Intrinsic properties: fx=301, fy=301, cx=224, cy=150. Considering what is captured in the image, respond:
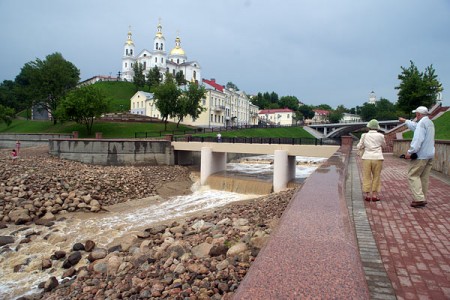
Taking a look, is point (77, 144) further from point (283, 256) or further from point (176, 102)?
point (283, 256)

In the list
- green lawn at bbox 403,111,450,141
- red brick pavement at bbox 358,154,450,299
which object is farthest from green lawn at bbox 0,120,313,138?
red brick pavement at bbox 358,154,450,299

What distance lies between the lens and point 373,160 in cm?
632

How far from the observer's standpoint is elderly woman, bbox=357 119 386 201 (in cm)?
630

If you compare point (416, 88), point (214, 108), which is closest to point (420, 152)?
point (416, 88)

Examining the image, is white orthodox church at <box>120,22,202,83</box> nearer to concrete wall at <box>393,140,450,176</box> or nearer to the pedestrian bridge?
the pedestrian bridge

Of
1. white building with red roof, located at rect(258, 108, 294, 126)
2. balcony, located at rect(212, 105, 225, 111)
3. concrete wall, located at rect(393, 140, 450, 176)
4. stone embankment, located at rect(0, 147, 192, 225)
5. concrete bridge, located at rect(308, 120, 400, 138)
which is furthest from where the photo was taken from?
white building with red roof, located at rect(258, 108, 294, 126)

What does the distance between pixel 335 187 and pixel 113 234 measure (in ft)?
29.4

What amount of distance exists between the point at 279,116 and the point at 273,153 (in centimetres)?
9088

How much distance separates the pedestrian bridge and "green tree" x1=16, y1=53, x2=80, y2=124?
32621 millimetres

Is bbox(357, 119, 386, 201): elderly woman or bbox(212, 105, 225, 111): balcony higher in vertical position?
bbox(212, 105, 225, 111): balcony

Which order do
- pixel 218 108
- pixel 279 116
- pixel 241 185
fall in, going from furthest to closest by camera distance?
pixel 279 116 < pixel 218 108 < pixel 241 185

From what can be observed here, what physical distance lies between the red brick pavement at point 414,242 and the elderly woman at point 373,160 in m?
0.31

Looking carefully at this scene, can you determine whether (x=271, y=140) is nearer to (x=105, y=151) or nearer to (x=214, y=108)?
(x=105, y=151)

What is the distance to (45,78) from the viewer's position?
48094 mm
